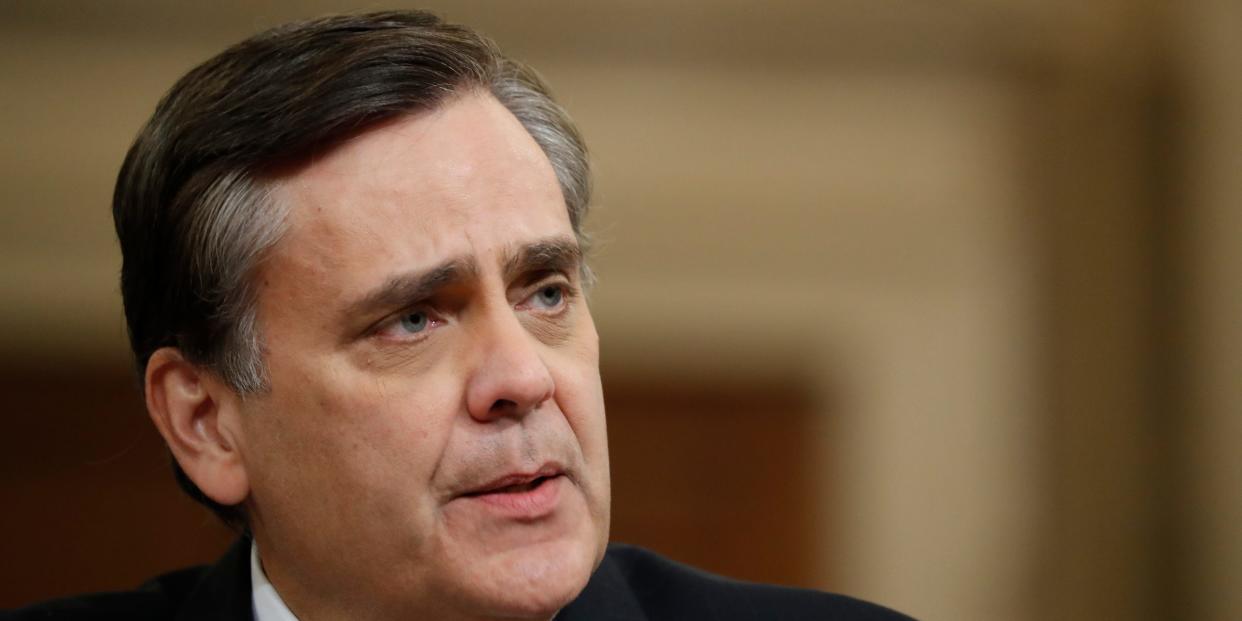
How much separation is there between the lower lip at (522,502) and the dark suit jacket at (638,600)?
33 cm

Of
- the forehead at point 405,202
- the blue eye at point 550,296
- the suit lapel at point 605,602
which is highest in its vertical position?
the forehead at point 405,202

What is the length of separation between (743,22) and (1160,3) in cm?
130

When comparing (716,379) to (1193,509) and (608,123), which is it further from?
(1193,509)

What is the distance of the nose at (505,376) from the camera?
5.91 feet

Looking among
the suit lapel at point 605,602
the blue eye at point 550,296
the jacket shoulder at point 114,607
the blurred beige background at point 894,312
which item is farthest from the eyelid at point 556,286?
the blurred beige background at point 894,312

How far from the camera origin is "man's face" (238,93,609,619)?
181 centimetres

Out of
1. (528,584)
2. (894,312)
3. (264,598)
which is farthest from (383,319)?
(894,312)

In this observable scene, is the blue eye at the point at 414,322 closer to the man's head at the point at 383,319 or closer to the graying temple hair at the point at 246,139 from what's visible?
the man's head at the point at 383,319

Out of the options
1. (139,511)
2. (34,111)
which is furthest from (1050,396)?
(34,111)

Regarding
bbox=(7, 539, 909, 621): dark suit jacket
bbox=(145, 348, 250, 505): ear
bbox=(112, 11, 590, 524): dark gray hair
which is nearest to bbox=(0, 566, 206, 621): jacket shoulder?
bbox=(7, 539, 909, 621): dark suit jacket

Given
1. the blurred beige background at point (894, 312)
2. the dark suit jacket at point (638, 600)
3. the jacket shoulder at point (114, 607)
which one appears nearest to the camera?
the dark suit jacket at point (638, 600)

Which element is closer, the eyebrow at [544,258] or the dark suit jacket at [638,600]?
the eyebrow at [544,258]

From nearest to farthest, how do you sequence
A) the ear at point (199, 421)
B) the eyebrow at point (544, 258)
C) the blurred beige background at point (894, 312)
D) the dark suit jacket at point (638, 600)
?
the eyebrow at point (544, 258), the ear at point (199, 421), the dark suit jacket at point (638, 600), the blurred beige background at point (894, 312)

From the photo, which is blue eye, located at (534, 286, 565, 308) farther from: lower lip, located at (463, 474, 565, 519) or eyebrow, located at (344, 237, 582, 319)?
lower lip, located at (463, 474, 565, 519)
